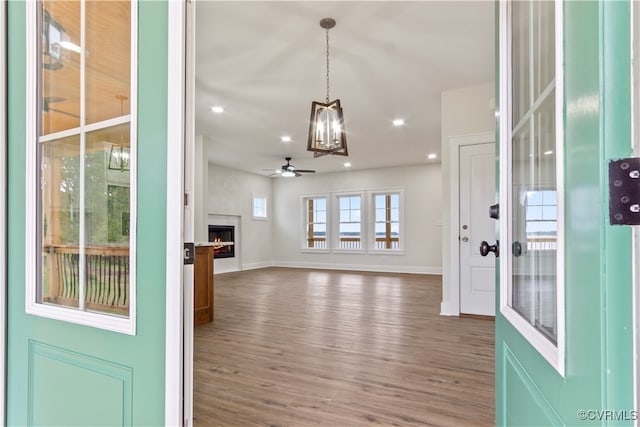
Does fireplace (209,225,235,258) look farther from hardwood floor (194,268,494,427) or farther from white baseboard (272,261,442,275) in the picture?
hardwood floor (194,268,494,427)

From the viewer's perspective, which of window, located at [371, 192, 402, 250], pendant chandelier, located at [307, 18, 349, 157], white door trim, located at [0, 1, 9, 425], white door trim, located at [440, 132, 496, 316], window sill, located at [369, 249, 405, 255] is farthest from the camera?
window, located at [371, 192, 402, 250]

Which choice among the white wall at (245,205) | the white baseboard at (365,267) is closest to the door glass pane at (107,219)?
the white wall at (245,205)

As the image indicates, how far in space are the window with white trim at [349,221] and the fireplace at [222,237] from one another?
2.90 meters

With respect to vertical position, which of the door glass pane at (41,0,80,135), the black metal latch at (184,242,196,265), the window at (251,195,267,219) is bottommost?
the black metal latch at (184,242,196,265)

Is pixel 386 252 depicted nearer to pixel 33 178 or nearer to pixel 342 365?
pixel 342 365

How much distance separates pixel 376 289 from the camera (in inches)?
256

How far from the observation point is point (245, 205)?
9805mm

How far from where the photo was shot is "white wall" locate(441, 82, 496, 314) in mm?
4180

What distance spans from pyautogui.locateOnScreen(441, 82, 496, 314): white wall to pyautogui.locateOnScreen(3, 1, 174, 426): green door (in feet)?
12.6

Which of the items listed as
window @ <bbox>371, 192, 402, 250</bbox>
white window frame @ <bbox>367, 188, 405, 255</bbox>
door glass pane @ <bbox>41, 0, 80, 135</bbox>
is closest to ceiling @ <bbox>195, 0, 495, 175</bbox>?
door glass pane @ <bbox>41, 0, 80, 135</bbox>

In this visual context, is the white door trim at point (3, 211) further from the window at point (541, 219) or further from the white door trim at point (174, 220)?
the window at point (541, 219)

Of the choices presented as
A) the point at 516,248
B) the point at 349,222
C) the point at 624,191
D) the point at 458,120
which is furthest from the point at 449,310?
the point at 349,222

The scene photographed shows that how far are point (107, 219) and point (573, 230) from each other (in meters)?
1.43

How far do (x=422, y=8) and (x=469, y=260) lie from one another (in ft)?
9.33
